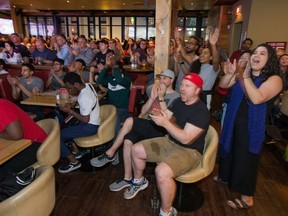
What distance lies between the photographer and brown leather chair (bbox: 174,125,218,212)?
196cm

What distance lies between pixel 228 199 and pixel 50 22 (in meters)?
17.2

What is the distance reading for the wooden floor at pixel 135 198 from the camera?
224 cm

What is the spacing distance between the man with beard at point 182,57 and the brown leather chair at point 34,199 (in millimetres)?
2405

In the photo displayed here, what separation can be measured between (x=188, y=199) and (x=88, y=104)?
1528mm

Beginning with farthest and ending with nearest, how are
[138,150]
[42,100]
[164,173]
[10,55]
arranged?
[10,55], [42,100], [138,150], [164,173]

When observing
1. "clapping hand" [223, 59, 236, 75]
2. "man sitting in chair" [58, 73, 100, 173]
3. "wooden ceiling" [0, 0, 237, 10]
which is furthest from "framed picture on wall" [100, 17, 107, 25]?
"clapping hand" [223, 59, 236, 75]

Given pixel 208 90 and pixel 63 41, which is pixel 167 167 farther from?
pixel 63 41

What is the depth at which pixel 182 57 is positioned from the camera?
3676 millimetres

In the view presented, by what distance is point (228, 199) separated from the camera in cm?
244

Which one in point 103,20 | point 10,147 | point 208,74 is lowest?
point 10,147

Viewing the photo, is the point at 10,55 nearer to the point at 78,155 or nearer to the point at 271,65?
the point at 78,155

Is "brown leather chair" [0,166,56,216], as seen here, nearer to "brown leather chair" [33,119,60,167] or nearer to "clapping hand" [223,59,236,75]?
"brown leather chair" [33,119,60,167]

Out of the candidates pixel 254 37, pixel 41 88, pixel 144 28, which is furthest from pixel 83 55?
pixel 144 28

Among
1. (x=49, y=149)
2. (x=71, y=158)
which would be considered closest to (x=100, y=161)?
(x=71, y=158)
